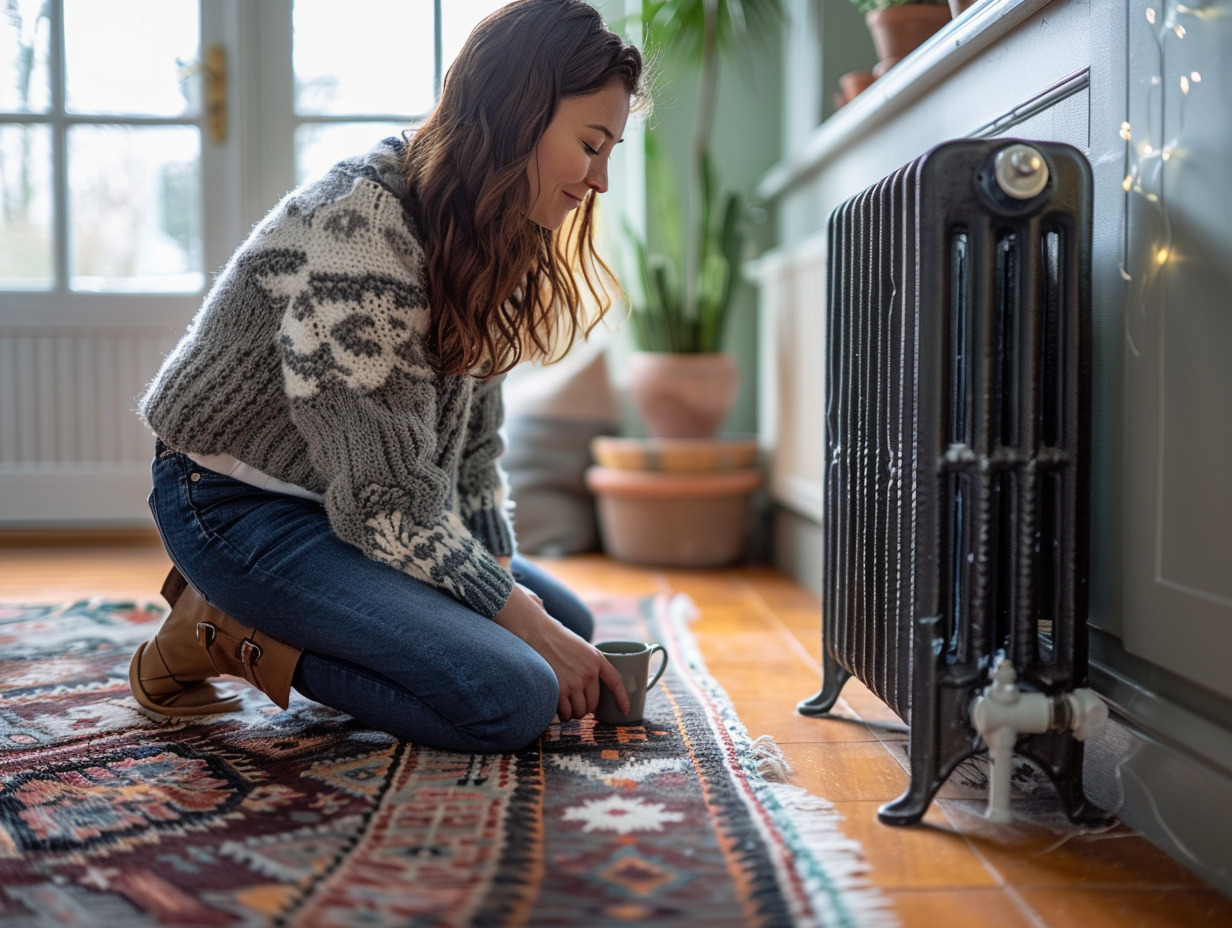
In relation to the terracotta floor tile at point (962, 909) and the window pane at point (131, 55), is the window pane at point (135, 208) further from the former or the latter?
the terracotta floor tile at point (962, 909)

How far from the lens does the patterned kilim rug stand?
0.84 m

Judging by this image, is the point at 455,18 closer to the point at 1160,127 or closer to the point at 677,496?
the point at 677,496

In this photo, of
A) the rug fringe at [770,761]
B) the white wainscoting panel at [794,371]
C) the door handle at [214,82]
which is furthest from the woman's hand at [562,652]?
the door handle at [214,82]

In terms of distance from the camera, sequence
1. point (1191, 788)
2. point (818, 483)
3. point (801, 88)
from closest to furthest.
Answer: point (1191, 788) → point (818, 483) → point (801, 88)

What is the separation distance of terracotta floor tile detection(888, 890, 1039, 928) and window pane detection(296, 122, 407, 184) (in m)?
2.72

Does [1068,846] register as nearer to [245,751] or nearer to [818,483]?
[245,751]

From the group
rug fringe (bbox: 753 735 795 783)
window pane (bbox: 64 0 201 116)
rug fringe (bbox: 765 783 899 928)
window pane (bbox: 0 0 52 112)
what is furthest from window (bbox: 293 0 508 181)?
rug fringe (bbox: 765 783 899 928)

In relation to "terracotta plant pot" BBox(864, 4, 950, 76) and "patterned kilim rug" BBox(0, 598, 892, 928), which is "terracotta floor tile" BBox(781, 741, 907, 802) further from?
"terracotta plant pot" BBox(864, 4, 950, 76)

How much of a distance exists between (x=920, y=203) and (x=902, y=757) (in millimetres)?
606

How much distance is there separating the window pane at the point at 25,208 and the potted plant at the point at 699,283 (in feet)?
5.15

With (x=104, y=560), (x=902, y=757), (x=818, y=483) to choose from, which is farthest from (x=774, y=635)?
(x=104, y=560)

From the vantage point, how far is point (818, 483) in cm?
229

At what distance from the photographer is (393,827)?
989mm

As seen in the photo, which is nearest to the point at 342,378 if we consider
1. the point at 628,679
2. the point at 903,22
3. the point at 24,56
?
the point at 628,679
